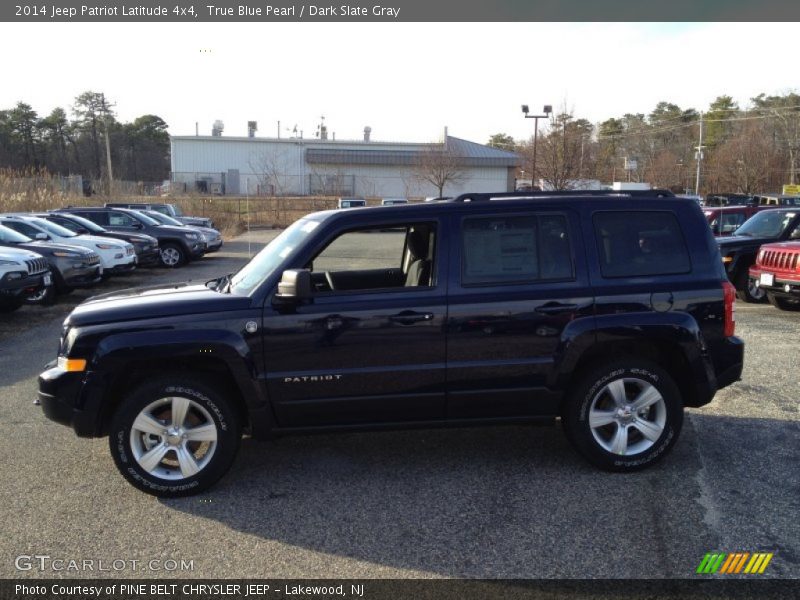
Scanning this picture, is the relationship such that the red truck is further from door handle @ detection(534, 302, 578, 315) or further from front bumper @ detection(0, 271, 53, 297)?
front bumper @ detection(0, 271, 53, 297)

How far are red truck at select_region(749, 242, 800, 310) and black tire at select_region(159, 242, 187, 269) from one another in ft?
50.4

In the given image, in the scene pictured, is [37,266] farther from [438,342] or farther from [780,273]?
[780,273]

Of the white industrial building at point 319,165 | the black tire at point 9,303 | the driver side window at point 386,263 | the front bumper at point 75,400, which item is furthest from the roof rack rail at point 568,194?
the white industrial building at point 319,165

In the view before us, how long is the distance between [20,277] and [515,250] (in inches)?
370

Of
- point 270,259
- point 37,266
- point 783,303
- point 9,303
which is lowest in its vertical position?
point 783,303

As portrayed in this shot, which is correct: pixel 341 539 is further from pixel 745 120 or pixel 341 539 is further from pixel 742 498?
pixel 745 120

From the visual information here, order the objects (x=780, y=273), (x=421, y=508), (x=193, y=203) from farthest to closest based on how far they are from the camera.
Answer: (x=193, y=203) → (x=780, y=273) → (x=421, y=508)

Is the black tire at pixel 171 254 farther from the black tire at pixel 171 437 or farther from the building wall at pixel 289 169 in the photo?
the building wall at pixel 289 169

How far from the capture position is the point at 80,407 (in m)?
4.56

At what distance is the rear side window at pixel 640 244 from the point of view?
496cm

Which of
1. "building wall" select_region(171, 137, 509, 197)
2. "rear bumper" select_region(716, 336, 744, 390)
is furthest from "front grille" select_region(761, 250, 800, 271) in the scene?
"building wall" select_region(171, 137, 509, 197)

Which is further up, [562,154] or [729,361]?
[562,154]

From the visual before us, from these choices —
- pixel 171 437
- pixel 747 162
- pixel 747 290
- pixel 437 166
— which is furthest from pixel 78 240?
pixel 747 162

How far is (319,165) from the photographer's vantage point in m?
65.4
